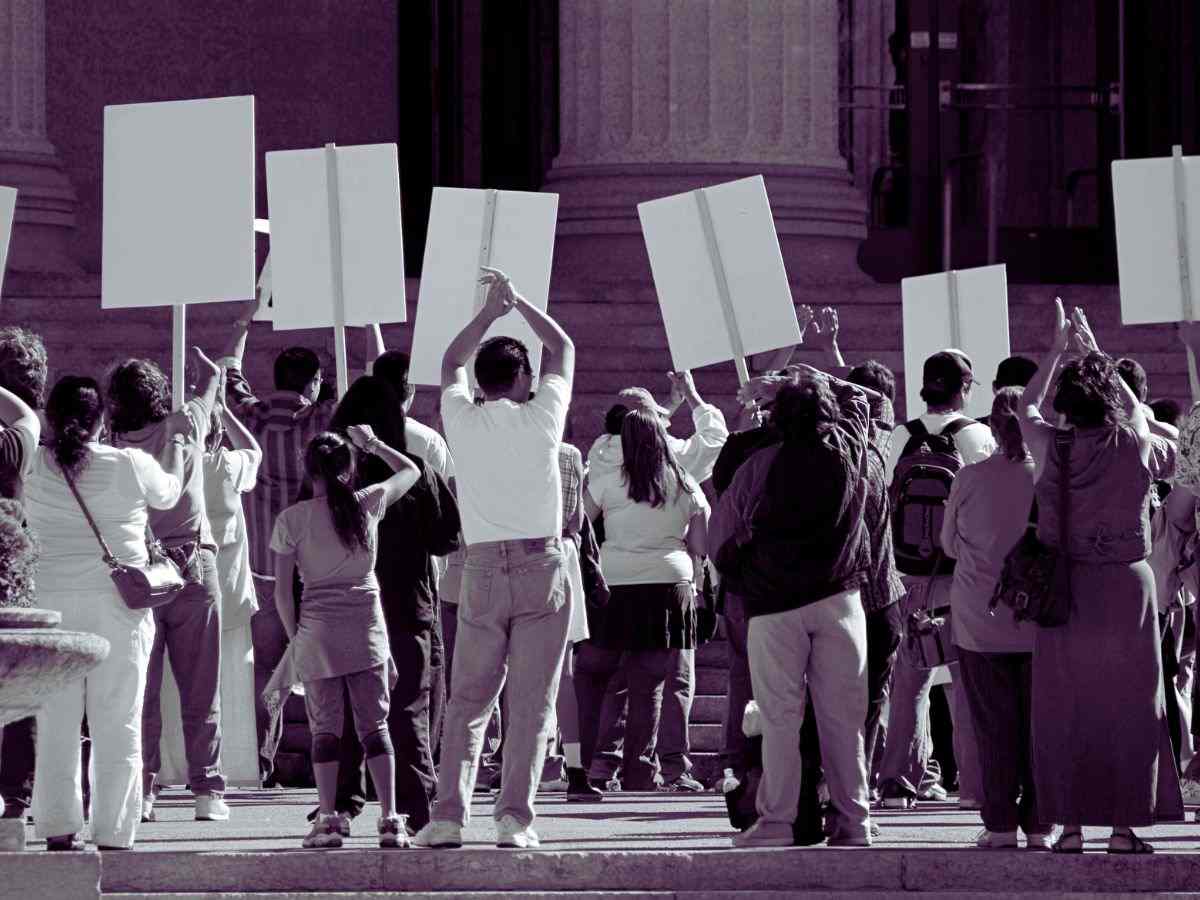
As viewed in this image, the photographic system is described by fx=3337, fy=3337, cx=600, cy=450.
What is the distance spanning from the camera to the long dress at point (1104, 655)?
9953 mm

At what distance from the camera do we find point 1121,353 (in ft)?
Answer: 56.0

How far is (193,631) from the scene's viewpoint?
37.3 ft

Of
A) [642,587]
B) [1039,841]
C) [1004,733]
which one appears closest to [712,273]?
[642,587]

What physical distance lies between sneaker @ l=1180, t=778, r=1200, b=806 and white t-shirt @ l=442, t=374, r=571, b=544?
111 inches

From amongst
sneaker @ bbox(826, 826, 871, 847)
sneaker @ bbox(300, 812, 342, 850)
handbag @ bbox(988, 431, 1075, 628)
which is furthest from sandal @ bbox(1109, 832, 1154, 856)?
sneaker @ bbox(300, 812, 342, 850)

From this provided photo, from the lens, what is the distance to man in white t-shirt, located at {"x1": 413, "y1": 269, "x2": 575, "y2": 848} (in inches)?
393

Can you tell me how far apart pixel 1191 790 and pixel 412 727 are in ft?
9.39

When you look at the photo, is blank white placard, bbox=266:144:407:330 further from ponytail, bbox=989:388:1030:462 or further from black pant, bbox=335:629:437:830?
ponytail, bbox=989:388:1030:462

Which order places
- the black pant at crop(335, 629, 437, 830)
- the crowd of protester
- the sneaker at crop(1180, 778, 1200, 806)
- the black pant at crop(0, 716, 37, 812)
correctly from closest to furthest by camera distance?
the crowd of protester, the black pant at crop(0, 716, 37, 812), the black pant at crop(335, 629, 437, 830), the sneaker at crop(1180, 778, 1200, 806)

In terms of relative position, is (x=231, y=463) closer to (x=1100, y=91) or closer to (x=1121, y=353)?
(x=1121, y=353)

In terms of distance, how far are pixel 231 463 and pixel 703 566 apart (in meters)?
2.44

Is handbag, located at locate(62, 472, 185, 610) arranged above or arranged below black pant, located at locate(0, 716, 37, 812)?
above


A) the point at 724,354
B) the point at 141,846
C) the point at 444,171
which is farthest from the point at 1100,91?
the point at 141,846

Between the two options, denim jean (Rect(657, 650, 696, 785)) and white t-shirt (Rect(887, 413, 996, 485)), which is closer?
white t-shirt (Rect(887, 413, 996, 485))
